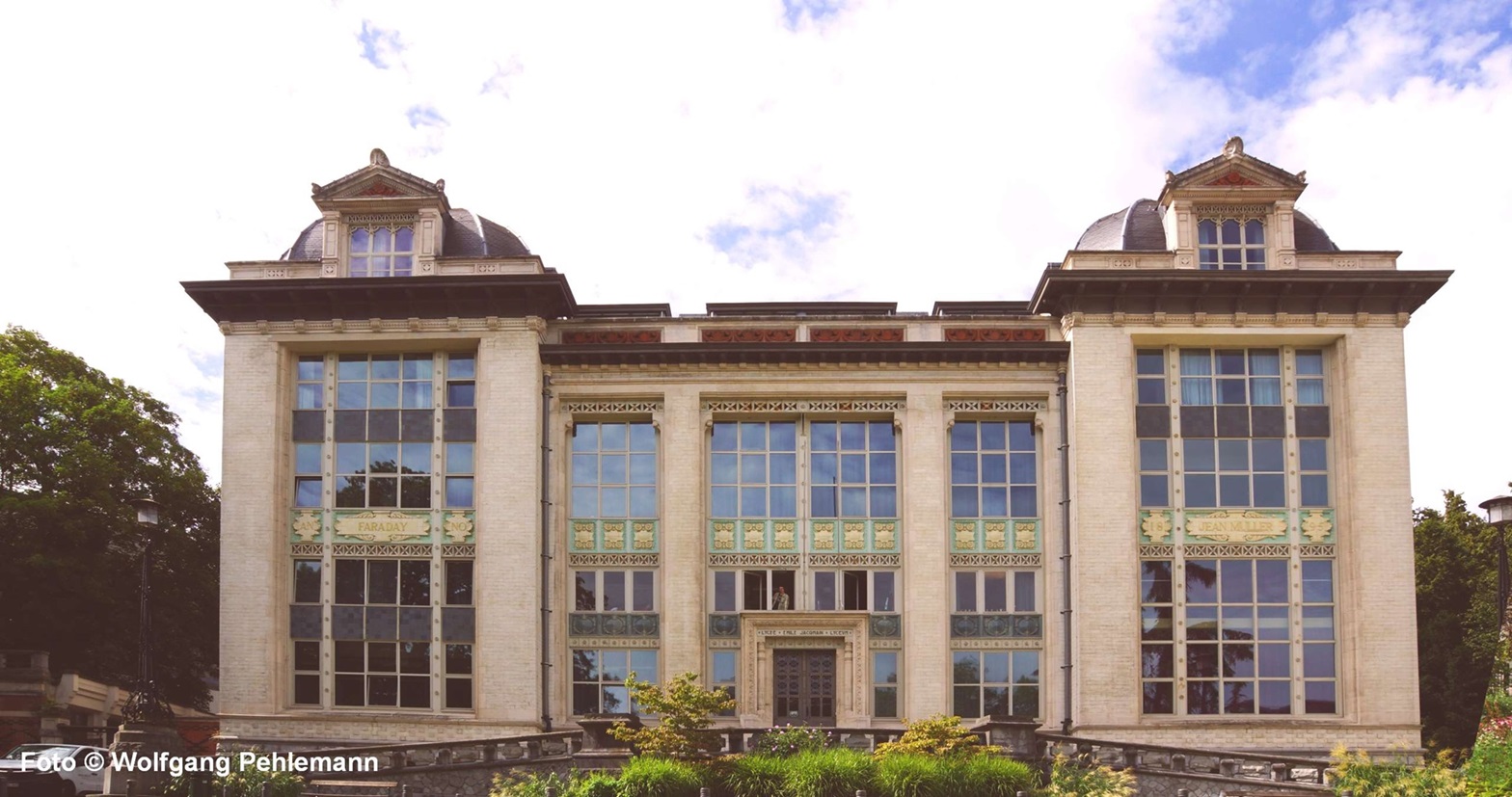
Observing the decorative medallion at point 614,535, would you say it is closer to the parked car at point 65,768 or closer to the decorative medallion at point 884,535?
the decorative medallion at point 884,535

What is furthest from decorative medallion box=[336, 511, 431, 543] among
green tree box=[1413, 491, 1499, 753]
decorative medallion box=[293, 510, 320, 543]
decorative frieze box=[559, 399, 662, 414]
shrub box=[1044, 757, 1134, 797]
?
green tree box=[1413, 491, 1499, 753]

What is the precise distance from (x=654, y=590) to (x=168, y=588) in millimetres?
15856

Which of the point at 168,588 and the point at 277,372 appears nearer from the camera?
the point at 277,372

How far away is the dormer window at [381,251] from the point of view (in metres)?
33.6

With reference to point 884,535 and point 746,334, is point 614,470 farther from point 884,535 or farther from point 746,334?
point 884,535

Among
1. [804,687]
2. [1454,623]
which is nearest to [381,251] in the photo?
[804,687]

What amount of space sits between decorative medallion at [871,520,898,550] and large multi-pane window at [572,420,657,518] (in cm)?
537

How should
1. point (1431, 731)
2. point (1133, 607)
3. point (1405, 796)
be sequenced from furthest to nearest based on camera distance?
point (1431, 731) < point (1133, 607) < point (1405, 796)

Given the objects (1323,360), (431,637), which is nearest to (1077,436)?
(1323,360)

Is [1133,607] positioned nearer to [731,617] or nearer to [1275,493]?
[1275,493]

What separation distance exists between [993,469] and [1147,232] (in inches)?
271

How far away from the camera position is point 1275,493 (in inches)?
1273

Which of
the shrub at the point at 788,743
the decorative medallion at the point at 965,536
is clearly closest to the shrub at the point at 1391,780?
the shrub at the point at 788,743

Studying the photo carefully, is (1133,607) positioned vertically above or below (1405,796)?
above
